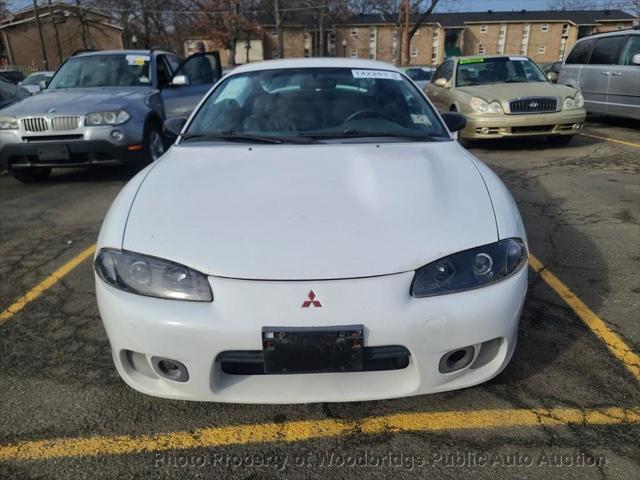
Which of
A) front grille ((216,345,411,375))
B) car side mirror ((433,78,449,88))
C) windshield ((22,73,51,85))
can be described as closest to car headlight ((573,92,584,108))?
car side mirror ((433,78,449,88))

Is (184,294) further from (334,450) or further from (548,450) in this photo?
(548,450)

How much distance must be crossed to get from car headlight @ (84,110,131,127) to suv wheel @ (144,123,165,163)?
16.0 inches

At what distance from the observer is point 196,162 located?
264 centimetres

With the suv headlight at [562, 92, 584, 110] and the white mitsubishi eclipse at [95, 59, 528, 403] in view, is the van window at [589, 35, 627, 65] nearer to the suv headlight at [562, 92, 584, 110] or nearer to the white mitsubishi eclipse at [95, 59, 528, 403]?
the suv headlight at [562, 92, 584, 110]

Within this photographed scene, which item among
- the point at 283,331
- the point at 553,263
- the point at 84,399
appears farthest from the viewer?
the point at 553,263

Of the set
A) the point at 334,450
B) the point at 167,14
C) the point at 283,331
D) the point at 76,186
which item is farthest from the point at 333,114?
the point at 167,14

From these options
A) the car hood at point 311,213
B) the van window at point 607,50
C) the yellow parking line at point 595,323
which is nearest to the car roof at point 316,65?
the car hood at point 311,213

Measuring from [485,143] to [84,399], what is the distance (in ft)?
26.7

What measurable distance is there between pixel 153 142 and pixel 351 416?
5.62 meters

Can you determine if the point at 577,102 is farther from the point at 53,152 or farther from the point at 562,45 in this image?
the point at 562,45

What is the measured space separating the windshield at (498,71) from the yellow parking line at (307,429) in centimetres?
746

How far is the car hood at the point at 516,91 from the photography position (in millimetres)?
7637

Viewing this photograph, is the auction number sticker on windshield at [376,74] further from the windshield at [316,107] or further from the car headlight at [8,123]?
the car headlight at [8,123]

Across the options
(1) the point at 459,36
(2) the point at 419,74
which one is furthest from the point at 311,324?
(1) the point at 459,36
